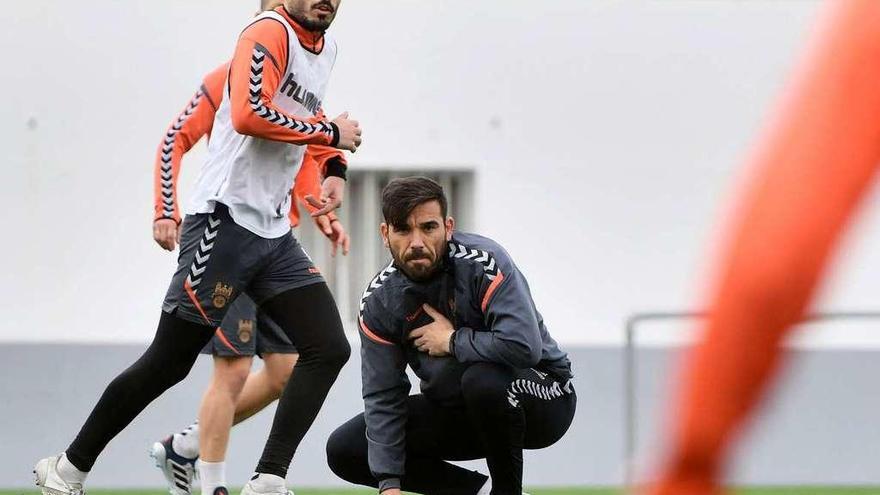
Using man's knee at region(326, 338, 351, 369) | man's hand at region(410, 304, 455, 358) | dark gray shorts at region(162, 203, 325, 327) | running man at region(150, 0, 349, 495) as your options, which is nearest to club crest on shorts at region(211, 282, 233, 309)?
dark gray shorts at region(162, 203, 325, 327)

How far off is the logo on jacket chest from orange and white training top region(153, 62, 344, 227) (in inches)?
12.4

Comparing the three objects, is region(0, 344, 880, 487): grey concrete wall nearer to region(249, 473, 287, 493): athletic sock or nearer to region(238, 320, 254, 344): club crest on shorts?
region(238, 320, 254, 344): club crest on shorts

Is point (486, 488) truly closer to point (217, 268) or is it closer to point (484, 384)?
point (484, 384)

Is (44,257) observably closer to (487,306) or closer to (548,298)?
(548,298)

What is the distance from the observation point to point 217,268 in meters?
4.25

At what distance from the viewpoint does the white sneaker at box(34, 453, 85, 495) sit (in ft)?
14.1

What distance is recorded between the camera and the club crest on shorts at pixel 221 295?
13.9 feet

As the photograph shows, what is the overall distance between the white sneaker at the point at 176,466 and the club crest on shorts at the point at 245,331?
44 cm

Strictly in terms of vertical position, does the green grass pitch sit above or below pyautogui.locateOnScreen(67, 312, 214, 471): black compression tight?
below

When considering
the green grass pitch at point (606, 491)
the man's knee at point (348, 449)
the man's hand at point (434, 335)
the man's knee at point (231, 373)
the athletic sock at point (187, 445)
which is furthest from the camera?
the green grass pitch at point (606, 491)

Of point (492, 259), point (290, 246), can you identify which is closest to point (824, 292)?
point (492, 259)

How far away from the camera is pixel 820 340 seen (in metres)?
8.34

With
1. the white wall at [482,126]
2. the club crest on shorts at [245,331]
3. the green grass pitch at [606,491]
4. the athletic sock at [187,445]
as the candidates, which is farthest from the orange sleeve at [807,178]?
the white wall at [482,126]

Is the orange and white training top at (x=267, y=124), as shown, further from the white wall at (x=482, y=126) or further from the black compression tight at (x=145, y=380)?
the white wall at (x=482, y=126)
